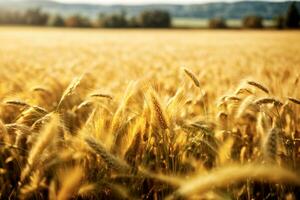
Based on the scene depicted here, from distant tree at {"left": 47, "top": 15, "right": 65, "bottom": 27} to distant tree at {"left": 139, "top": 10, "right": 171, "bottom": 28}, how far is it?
12.8 meters

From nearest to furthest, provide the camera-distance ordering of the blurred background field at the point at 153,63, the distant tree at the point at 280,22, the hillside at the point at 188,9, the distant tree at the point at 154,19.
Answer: the blurred background field at the point at 153,63
the distant tree at the point at 154,19
the distant tree at the point at 280,22
the hillside at the point at 188,9

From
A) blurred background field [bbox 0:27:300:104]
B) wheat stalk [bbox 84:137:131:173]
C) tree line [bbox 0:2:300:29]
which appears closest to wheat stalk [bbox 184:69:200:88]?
blurred background field [bbox 0:27:300:104]

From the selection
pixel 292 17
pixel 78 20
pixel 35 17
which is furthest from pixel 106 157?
pixel 292 17

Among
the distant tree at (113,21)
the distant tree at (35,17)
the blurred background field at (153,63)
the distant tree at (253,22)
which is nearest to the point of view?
the blurred background field at (153,63)

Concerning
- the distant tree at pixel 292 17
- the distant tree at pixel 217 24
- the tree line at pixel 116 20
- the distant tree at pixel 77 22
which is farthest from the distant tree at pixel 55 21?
the distant tree at pixel 292 17

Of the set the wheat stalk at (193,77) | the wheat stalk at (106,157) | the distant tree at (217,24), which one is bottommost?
the wheat stalk at (106,157)

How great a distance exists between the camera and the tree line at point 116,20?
56312 mm

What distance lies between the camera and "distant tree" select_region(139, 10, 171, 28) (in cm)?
5781

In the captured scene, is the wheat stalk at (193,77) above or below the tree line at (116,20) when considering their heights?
below

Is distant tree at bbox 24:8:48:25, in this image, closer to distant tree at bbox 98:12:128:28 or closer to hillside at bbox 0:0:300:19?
distant tree at bbox 98:12:128:28

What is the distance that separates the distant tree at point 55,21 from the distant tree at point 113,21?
6231mm

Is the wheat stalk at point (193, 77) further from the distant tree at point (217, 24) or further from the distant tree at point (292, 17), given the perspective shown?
the distant tree at point (292, 17)

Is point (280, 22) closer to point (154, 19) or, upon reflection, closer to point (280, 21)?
point (280, 21)

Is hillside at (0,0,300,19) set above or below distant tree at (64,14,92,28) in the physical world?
above
